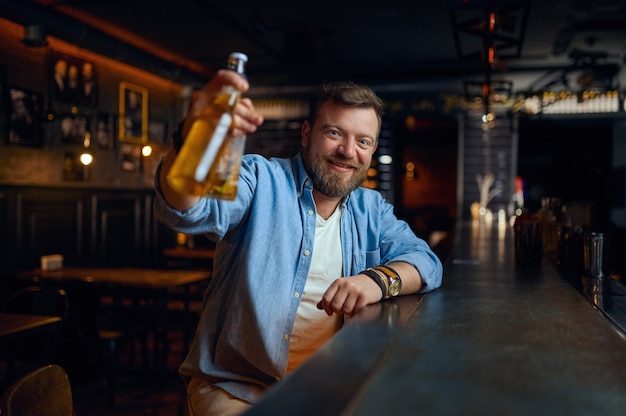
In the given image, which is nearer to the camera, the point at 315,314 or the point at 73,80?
the point at 315,314

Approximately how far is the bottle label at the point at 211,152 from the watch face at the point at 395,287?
0.80 metres

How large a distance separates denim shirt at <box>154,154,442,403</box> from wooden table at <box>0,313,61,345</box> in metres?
1.20

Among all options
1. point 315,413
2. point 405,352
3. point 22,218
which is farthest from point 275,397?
point 22,218

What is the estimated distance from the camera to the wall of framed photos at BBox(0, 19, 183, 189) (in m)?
5.61

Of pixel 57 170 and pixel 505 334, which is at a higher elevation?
pixel 57 170

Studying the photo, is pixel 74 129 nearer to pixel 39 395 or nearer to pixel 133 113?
pixel 133 113

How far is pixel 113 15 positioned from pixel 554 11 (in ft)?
14.5

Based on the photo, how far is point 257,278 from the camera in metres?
1.63

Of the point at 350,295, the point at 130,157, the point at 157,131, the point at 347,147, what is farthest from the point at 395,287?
the point at 157,131

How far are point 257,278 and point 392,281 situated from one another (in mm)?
379

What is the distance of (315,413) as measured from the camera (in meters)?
0.71

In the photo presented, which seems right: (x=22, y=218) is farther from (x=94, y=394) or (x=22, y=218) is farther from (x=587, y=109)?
(x=587, y=109)

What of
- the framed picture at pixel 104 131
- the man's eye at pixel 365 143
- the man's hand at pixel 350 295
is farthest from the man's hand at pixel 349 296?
the framed picture at pixel 104 131

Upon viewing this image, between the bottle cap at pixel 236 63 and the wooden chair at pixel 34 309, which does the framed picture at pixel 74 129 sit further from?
the bottle cap at pixel 236 63
